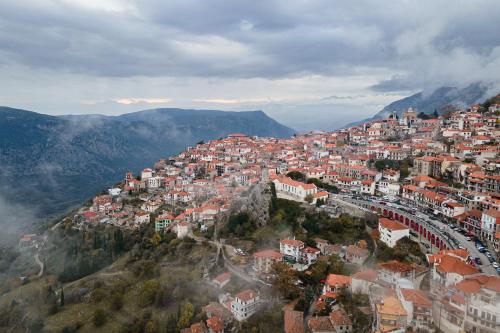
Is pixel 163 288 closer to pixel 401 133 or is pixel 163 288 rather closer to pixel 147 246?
pixel 147 246

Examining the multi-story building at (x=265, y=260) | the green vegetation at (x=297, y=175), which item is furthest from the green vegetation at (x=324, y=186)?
the multi-story building at (x=265, y=260)

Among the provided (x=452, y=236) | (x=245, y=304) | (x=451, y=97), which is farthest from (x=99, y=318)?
(x=451, y=97)

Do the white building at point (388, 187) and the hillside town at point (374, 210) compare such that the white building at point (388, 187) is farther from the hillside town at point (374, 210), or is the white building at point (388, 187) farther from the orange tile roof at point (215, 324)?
the orange tile roof at point (215, 324)

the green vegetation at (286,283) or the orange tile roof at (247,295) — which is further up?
the green vegetation at (286,283)

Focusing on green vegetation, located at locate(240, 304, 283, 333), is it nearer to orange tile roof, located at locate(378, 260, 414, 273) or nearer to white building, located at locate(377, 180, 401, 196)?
orange tile roof, located at locate(378, 260, 414, 273)

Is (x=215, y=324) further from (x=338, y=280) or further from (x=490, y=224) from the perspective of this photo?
(x=490, y=224)

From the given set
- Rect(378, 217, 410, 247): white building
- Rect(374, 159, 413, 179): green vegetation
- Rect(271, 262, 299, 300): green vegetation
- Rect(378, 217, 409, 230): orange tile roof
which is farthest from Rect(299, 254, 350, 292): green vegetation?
Rect(374, 159, 413, 179): green vegetation
